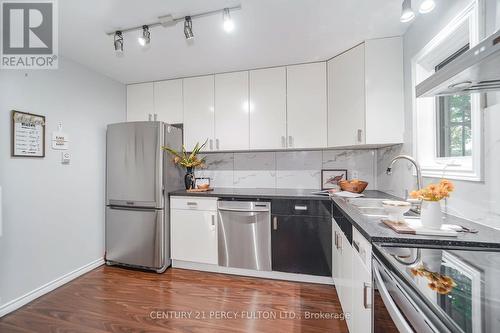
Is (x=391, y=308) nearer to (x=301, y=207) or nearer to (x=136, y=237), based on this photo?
(x=301, y=207)

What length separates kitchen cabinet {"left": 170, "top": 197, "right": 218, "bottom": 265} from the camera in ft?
7.93

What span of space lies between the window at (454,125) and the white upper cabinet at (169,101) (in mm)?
2655

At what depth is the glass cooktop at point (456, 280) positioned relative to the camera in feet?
1.49

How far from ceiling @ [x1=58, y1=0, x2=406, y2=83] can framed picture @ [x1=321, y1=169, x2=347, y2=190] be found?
130cm

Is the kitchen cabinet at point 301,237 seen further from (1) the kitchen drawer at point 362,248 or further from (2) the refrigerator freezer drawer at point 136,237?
(2) the refrigerator freezer drawer at point 136,237

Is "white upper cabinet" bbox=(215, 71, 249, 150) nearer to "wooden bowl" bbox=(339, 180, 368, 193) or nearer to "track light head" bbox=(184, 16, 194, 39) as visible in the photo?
"track light head" bbox=(184, 16, 194, 39)

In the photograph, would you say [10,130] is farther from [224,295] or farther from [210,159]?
[224,295]

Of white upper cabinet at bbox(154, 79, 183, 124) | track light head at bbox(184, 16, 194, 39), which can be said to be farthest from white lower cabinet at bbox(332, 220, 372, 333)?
white upper cabinet at bbox(154, 79, 183, 124)

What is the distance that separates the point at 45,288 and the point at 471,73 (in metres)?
3.34

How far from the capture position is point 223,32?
1.90 m

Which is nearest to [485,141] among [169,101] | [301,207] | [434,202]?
[434,202]

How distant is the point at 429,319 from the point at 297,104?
2274 mm

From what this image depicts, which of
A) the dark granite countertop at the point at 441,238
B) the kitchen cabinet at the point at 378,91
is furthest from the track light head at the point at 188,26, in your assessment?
the dark granite countertop at the point at 441,238

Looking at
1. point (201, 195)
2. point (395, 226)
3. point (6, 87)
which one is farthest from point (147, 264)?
point (395, 226)
